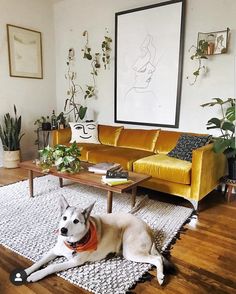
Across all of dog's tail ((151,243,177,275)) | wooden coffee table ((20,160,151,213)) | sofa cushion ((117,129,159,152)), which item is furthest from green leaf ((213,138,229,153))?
dog's tail ((151,243,177,275))

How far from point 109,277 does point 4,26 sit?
4.07 m

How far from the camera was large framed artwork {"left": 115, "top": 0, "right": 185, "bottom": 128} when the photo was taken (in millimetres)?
3413

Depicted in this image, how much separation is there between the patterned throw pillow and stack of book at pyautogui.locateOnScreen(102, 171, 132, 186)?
869mm

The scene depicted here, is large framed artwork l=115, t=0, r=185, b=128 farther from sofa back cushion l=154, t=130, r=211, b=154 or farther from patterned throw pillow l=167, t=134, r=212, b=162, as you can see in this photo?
patterned throw pillow l=167, t=134, r=212, b=162

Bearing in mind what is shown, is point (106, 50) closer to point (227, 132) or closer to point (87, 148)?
point (87, 148)

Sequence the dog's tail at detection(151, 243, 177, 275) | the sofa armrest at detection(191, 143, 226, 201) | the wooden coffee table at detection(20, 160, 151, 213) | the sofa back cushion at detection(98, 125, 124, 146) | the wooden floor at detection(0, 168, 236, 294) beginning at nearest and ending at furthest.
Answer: the wooden floor at detection(0, 168, 236, 294)
the dog's tail at detection(151, 243, 177, 275)
the wooden coffee table at detection(20, 160, 151, 213)
the sofa armrest at detection(191, 143, 226, 201)
the sofa back cushion at detection(98, 125, 124, 146)

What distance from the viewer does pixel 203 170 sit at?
2.54 m

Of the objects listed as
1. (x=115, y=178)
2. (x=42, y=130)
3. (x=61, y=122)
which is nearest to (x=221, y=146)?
(x=115, y=178)

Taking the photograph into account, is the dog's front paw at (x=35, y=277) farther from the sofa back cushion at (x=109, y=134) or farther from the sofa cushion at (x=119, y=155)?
the sofa back cushion at (x=109, y=134)

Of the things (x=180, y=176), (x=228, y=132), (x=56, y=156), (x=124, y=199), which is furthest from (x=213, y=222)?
(x=56, y=156)

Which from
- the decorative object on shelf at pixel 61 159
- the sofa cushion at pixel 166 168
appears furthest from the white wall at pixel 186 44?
the decorative object on shelf at pixel 61 159

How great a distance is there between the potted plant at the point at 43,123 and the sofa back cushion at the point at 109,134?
1007 millimetres

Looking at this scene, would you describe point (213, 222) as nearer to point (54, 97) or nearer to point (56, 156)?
point (56, 156)

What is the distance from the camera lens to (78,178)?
2428 mm
